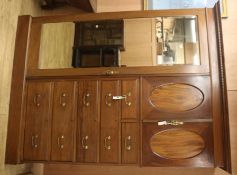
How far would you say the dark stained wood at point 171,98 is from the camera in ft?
4.53

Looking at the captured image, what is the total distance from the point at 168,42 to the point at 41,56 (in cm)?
80

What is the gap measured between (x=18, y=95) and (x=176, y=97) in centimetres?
95

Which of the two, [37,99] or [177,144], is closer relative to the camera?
[177,144]

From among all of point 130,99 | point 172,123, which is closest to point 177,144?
point 172,123

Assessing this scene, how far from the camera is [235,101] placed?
5.27ft

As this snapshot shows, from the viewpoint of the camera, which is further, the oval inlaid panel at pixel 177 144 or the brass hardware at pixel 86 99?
the brass hardware at pixel 86 99

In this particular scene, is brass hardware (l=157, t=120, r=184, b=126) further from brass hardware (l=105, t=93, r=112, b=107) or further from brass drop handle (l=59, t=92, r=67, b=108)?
brass drop handle (l=59, t=92, r=67, b=108)

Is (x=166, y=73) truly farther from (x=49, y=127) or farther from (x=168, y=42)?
(x=49, y=127)

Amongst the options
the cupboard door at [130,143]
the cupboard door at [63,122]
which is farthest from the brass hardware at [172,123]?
the cupboard door at [63,122]

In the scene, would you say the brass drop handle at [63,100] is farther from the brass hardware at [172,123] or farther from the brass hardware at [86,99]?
the brass hardware at [172,123]

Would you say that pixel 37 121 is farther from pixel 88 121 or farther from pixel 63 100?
pixel 88 121

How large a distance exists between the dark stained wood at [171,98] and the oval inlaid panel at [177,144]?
0.09 metres

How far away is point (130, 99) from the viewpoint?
1.43 m

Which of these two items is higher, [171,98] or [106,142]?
[171,98]
